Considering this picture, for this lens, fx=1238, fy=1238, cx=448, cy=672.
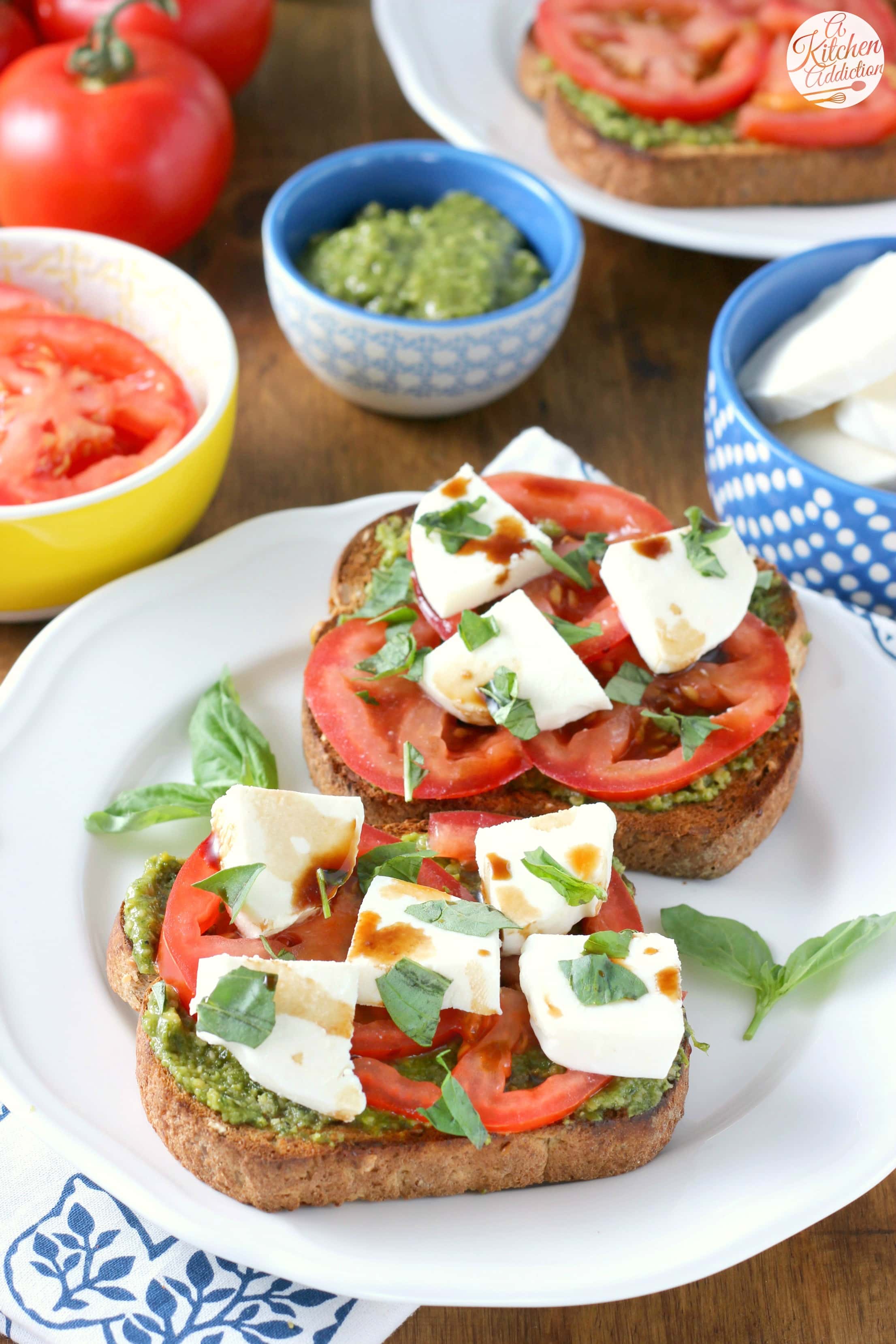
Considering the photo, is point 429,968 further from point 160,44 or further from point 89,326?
point 160,44

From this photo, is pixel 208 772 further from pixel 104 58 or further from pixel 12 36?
pixel 12 36

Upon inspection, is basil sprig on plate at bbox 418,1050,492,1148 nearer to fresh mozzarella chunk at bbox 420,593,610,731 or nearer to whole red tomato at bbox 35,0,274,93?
fresh mozzarella chunk at bbox 420,593,610,731

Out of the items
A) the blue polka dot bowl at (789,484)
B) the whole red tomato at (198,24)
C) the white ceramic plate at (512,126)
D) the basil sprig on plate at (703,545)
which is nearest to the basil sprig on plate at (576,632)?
the basil sprig on plate at (703,545)

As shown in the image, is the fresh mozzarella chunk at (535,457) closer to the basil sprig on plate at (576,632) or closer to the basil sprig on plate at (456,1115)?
the basil sprig on plate at (576,632)

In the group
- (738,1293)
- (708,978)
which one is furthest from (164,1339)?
(708,978)

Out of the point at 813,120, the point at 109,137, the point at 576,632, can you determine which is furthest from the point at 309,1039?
the point at 813,120

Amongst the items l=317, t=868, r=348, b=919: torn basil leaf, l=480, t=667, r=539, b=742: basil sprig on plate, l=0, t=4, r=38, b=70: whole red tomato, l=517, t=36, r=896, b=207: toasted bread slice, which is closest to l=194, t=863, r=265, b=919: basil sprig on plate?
l=317, t=868, r=348, b=919: torn basil leaf
